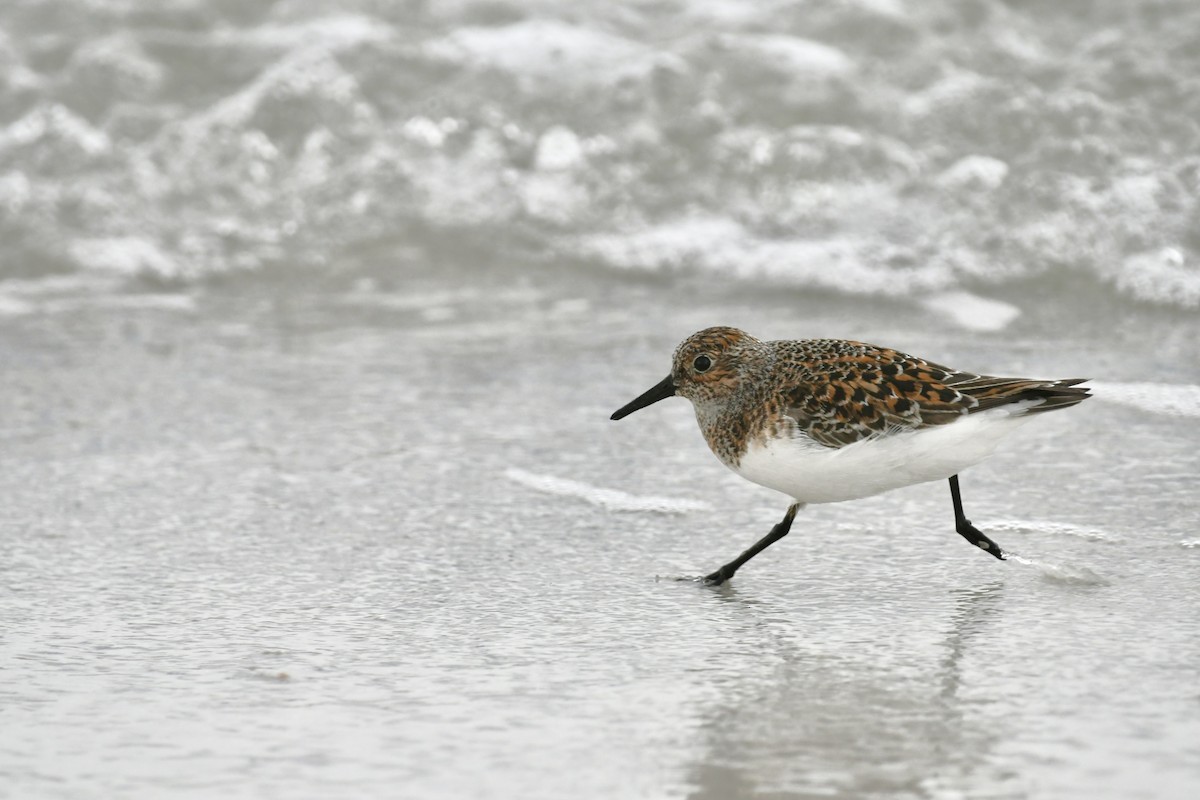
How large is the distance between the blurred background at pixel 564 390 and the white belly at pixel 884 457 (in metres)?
0.23

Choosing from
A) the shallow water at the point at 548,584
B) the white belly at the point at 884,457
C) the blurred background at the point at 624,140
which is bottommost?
the shallow water at the point at 548,584

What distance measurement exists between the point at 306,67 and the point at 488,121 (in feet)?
3.40

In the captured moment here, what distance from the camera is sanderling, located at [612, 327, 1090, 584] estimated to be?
10.6 feet

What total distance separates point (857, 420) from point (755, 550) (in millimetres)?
391

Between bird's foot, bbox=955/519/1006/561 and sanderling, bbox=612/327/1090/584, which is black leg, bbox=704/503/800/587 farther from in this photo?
bird's foot, bbox=955/519/1006/561

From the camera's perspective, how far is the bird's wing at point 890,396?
3.24 metres

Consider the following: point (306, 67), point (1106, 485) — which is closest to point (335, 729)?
point (1106, 485)

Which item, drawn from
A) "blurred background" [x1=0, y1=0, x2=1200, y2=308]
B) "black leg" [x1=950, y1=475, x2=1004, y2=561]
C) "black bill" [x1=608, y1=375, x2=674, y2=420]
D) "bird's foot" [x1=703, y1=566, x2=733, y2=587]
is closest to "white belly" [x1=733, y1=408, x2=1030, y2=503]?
"black leg" [x1=950, y1=475, x2=1004, y2=561]

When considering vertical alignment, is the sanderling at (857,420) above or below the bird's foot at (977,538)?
above

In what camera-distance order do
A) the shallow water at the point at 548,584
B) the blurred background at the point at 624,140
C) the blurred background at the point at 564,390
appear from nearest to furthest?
the shallow water at the point at 548,584, the blurred background at the point at 564,390, the blurred background at the point at 624,140

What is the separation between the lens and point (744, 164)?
714cm

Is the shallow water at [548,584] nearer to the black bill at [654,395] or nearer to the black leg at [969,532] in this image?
the black leg at [969,532]

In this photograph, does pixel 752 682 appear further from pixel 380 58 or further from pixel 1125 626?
pixel 380 58

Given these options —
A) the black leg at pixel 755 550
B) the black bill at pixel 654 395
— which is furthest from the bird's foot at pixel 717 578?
the black bill at pixel 654 395
